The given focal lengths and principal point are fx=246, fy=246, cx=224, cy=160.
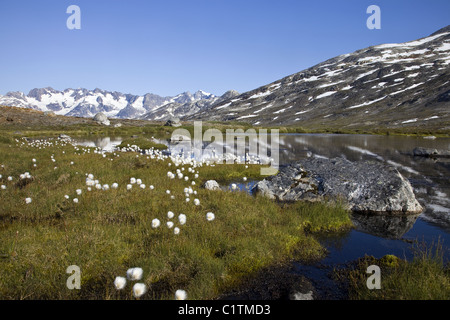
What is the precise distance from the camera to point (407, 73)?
520 feet

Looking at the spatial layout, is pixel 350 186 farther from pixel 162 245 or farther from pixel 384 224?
pixel 162 245

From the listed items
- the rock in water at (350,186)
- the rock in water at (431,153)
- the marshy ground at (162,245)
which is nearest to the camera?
the marshy ground at (162,245)

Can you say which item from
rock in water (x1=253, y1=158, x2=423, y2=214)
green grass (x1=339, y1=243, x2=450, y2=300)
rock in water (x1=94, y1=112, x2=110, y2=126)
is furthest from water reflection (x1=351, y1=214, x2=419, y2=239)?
rock in water (x1=94, y1=112, x2=110, y2=126)

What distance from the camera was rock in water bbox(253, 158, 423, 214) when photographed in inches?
382

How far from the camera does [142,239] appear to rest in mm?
5988

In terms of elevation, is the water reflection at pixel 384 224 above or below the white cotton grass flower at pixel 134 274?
below

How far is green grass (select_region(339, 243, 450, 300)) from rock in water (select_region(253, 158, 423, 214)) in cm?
474

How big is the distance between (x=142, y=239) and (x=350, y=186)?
858 cm

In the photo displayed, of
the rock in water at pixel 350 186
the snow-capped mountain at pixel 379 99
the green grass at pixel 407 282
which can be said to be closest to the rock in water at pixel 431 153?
the rock in water at pixel 350 186

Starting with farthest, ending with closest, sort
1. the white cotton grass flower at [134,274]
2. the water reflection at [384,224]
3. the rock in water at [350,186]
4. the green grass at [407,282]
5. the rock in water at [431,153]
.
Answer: the rock in water at [431,153], the rock in water at [350,186], the water reflection at [384,224], the white cotton grass flower at [134,274], the green grass at [407,282]

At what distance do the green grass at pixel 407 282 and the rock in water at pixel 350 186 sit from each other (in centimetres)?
474

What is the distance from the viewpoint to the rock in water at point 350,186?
9695 millimetres

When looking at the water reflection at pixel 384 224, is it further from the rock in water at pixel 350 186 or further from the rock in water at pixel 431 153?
the rock in water at pixel 431 153

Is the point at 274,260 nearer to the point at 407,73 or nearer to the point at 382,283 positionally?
the point at 382,283
